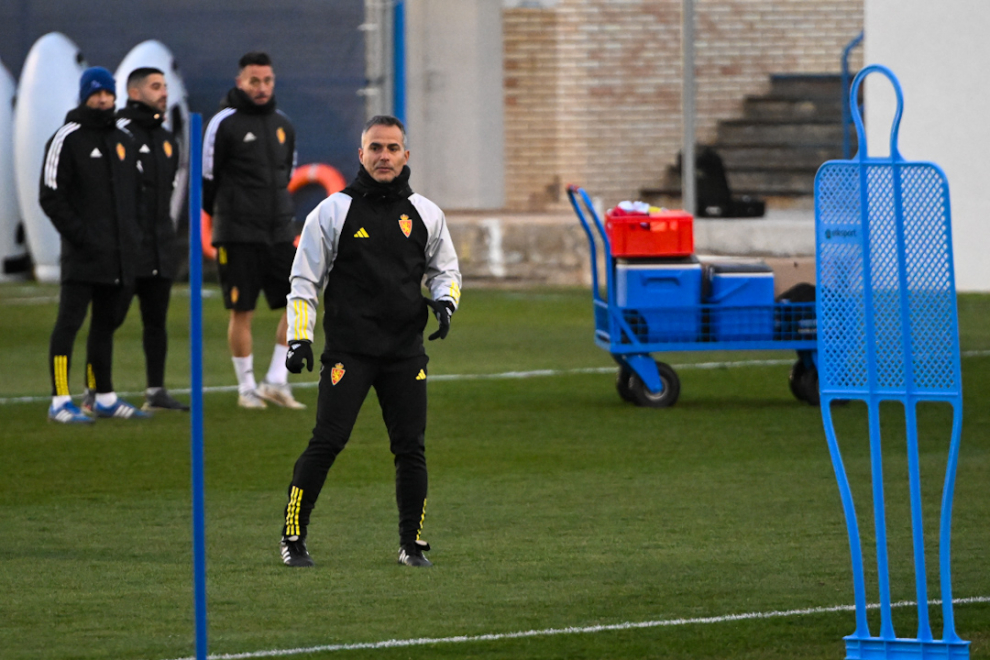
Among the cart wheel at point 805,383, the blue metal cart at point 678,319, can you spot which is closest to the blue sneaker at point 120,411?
the blue metal cart at point 678,319

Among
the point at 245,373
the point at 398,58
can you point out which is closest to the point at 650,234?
the point at 245,373

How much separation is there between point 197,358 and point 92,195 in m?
5.64

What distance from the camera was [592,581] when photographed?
620cm

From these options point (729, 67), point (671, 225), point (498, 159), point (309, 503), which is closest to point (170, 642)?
point (309, 503)

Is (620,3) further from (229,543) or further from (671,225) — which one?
(229,543)

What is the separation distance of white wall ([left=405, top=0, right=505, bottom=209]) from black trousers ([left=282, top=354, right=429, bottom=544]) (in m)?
16.6

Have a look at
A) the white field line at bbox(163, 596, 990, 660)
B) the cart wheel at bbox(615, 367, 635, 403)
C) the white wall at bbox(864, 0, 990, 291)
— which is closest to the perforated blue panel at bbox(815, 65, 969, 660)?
the white field line at bbox(163, 596, 990, 660)

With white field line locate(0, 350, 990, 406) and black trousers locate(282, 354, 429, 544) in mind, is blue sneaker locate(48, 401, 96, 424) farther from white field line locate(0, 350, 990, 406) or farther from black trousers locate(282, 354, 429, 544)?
black trousers locate(282, 354, 429, 544)

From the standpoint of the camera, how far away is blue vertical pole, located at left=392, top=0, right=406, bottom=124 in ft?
61.6

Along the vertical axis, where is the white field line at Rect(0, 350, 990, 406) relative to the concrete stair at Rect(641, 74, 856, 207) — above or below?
below

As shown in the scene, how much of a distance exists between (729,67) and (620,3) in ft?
6.32

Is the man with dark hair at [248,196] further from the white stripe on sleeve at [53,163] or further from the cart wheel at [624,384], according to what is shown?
the cart wheel at [624,384]

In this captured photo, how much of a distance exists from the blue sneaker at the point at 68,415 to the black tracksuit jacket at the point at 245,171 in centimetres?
126

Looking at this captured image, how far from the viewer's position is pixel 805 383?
35.8 ft
